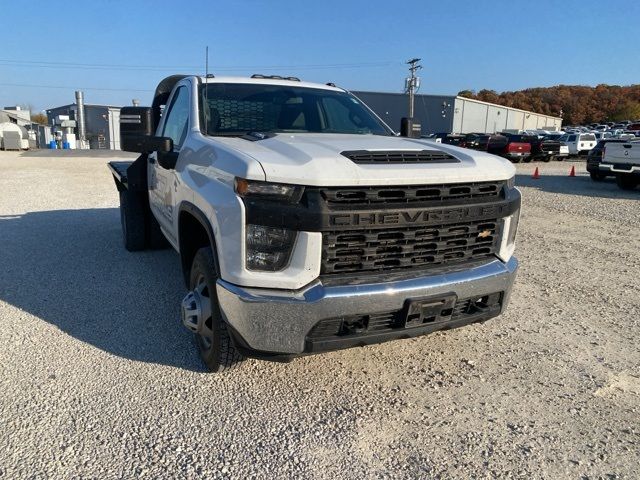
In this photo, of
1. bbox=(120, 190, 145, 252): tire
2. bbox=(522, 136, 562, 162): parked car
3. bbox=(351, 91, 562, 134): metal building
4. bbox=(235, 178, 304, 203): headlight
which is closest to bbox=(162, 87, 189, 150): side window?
bbox=(120, 190, 145, 252): tire

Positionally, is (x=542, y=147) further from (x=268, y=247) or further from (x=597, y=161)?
(x=268, y=247)

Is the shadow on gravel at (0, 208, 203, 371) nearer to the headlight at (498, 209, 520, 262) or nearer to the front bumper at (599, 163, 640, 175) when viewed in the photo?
the headlight at (498, 209, 520, 262)

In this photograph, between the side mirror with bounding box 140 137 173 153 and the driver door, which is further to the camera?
the driver door

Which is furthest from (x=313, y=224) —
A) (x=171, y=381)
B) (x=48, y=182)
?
(x=48, y=182)

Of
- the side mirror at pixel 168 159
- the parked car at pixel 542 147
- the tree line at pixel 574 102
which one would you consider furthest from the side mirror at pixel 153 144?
the tree line at pixel 574 102

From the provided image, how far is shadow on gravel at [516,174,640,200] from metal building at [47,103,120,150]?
4741cm

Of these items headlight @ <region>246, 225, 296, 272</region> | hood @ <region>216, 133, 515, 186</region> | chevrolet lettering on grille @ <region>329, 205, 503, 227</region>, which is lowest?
A: headlight @ <region>246, 225, 296, 272</region>

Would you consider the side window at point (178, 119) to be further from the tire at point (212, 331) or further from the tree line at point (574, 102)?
the tree line at point (574, 102)

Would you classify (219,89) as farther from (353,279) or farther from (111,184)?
(111,184)

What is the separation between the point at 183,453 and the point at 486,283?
6.32 feet

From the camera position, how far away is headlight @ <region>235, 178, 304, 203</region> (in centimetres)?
256

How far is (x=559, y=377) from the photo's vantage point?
129 inches

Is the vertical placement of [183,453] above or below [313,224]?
below

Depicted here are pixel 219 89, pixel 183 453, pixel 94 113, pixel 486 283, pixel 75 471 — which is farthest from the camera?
pixel 94 113
